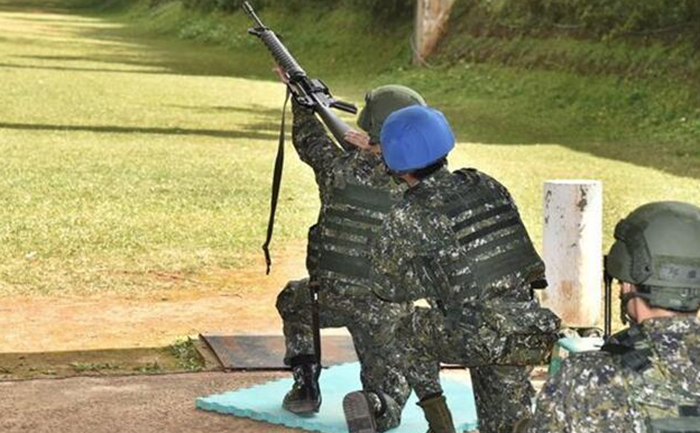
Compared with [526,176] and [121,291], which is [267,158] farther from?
[121,291]

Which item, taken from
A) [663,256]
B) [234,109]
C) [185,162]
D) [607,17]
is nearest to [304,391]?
[663,256]

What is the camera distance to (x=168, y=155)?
18.3 meters

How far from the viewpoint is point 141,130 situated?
2167cm

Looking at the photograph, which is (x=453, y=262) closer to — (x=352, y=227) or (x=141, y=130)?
(x=352, y=227)

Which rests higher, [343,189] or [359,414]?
[343,189]

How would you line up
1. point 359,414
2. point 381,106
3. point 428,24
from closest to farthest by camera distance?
point 359,414, point 381,106, point 428,24

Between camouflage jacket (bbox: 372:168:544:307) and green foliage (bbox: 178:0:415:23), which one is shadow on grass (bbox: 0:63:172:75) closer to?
green foliage (bbox: 178:0:415:23)

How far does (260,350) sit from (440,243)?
2.83 metres

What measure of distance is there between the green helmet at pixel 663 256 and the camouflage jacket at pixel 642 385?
0.09m

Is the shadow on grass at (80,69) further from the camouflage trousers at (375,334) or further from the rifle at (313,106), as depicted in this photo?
the camouflage trousers at (375,334)

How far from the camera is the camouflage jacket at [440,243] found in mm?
5574

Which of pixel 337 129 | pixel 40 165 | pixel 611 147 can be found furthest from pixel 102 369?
pixel 611 147

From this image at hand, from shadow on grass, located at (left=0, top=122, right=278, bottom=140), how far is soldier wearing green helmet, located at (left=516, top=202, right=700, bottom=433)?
56.4ft

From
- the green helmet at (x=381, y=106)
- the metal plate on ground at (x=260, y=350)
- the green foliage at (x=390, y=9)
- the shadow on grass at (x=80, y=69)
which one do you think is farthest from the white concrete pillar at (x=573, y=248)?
the green foliage at (x=390, y=9)
